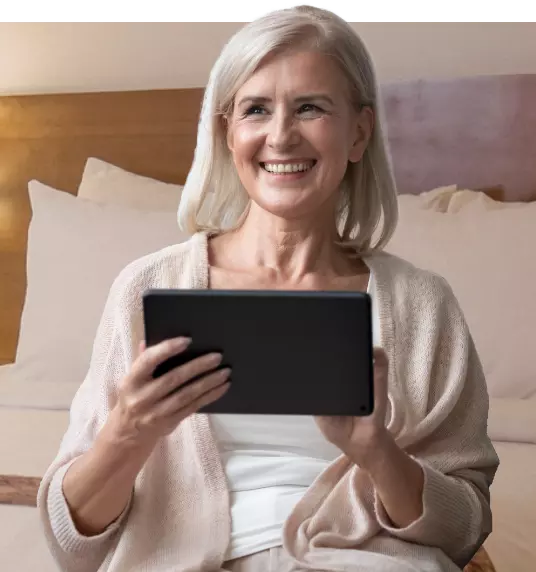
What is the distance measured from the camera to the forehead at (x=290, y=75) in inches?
43.7

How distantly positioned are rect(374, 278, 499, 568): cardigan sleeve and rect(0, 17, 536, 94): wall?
1.19 m

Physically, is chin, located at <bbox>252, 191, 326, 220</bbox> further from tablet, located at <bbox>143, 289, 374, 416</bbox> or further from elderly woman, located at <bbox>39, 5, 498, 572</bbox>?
tablet, located at <bbox>143, 289, 374, 416</bbox>

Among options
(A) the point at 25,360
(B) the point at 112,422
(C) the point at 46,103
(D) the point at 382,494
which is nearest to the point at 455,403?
(D) the point at 382,494

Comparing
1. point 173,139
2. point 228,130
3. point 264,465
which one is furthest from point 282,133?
point 173,139

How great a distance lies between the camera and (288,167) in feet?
3.68

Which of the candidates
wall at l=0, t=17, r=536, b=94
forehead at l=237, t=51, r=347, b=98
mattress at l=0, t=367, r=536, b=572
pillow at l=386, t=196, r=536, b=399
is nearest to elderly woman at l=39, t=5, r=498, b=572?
forehead at l=237, t=51, r=347, b=98

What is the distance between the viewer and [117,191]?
7.14 ft

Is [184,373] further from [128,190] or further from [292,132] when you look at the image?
[128,190]

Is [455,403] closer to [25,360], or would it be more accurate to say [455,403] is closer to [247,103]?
[247,103]

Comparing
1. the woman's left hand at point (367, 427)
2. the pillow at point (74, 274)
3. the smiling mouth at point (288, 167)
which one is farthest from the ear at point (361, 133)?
the pillow at point (74, 274)

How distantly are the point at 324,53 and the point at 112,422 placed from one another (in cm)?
56

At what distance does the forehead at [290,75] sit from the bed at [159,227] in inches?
30.1

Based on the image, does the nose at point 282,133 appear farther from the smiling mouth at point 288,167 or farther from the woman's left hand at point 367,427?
the woman's left hand at point 367,427

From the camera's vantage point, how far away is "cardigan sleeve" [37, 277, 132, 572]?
1.05 m
